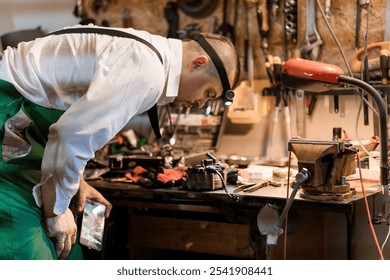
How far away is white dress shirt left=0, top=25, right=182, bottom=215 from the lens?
1.45m

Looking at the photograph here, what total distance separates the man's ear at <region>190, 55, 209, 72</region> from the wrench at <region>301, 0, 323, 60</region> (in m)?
1.14

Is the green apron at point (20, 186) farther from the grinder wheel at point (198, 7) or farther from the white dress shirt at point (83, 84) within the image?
the grinder wheel at point (198, 7)

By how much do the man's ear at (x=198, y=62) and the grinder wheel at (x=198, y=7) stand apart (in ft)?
4.41

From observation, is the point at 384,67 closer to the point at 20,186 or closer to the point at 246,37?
the point at 246,37

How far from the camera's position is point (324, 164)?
70.0 inches

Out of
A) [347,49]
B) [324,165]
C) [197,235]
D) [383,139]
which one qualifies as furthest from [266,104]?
[383,139]

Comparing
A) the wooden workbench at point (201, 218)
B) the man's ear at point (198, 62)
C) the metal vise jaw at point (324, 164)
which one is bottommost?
the wooden workbench at point (201, 218)

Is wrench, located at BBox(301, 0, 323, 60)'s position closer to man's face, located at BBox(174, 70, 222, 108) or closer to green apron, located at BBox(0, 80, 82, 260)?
man's face, located at BBox(174, 70, 222, 108)

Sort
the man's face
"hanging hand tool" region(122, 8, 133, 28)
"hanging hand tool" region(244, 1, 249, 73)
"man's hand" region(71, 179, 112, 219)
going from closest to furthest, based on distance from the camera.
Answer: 1. the man's face
2. "man's hand" region(71, 179, 112, 219)
3. "hanging hand tool" region(244, 1, 249, 73)
4. "hanging hand tool" region(122, 8, 133, 28)

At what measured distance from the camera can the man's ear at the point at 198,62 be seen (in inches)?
65.7

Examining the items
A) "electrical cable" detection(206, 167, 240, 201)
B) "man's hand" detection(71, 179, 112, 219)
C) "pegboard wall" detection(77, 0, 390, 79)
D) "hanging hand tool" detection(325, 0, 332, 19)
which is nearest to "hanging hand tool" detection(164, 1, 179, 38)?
"pegboard wall" detection(77, 0, 390, 79)

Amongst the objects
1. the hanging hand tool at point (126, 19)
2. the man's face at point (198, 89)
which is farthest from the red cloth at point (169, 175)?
the hanging hand tool at point (126, 19)

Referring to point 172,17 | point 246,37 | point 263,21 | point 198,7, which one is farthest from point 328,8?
point 172,17

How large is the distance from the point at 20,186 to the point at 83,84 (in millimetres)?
316
